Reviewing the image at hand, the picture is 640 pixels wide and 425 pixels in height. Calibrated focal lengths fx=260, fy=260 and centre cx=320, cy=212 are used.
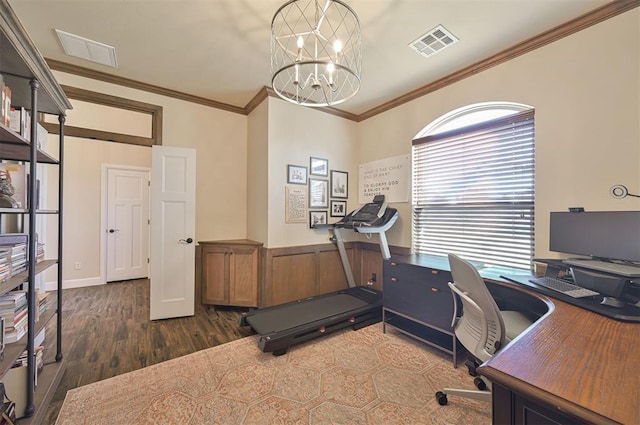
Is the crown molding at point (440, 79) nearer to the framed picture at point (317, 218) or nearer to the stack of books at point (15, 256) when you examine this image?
the framed picture at point (317, 218)

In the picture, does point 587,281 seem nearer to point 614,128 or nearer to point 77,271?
point 614,128

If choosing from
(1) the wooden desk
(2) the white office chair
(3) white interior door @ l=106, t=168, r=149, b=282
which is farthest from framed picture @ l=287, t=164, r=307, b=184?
(3) white interior door @ l=106, t=168, r=149, b=282

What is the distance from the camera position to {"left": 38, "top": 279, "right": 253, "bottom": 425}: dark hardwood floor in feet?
7.12

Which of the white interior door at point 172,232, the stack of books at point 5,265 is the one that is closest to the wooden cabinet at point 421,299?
the white interior door at point 172,232

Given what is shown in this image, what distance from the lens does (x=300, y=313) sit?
2.86m

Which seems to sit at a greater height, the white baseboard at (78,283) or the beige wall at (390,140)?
the beige wall at (390,140)

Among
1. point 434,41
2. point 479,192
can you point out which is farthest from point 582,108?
point 434,41

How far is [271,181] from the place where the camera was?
132 inches

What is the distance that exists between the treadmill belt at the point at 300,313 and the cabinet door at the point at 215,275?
824 millimetres

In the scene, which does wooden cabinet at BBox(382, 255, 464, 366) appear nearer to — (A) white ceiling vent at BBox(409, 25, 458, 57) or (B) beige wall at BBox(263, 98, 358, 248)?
(B) beige wall at BBox(263, 98, 358, 248)

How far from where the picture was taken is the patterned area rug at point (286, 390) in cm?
168

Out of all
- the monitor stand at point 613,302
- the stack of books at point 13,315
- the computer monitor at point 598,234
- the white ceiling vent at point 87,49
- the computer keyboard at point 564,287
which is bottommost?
the stack of books at point 13,315

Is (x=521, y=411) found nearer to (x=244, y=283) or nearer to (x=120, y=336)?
(x=244, y=283)

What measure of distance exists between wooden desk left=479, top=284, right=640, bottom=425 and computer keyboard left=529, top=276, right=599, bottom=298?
35 centimetres
